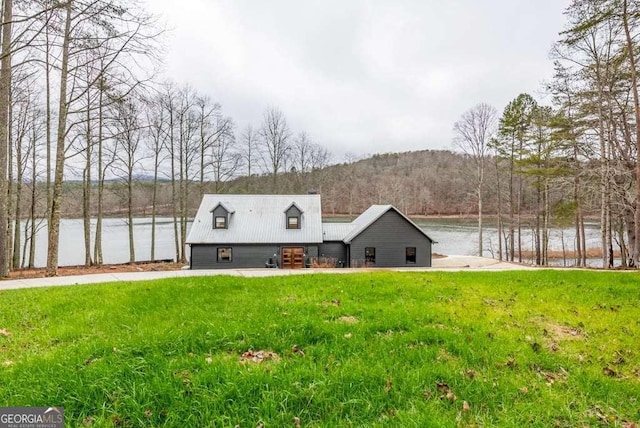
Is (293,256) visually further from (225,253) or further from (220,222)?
(220,222)

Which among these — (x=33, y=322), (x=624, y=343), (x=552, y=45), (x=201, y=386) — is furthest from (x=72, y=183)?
(x=552, y=45)

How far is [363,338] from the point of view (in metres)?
3.87

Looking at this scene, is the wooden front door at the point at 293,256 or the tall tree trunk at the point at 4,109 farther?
the wooden front door at the point at 293,256

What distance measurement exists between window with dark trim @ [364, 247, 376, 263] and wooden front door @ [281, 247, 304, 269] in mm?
3625

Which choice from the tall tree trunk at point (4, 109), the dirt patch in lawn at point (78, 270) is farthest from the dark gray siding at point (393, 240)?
the tall tree trunk at point (4, 109)

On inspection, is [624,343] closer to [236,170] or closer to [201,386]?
[201,386]

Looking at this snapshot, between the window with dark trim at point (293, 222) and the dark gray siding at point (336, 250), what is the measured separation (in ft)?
6.07

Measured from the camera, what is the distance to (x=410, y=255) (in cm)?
1878

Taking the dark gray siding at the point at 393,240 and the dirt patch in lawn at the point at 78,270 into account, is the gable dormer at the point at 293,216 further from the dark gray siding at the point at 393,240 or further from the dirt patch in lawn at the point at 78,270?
the dirt patch in lawn at the point at 78,270

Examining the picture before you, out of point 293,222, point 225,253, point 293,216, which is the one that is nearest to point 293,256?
point 293,222

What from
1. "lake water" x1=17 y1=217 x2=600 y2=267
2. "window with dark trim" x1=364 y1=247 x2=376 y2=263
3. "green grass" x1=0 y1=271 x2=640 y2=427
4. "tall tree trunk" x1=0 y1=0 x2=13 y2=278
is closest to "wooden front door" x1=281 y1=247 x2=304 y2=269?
"window with dark trim" x1=364 y1=247 x2=376 y2=263

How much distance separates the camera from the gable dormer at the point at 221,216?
18291 mm

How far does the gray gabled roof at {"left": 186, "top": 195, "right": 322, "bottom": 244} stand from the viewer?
17.9m

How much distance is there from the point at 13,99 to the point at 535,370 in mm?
19921
